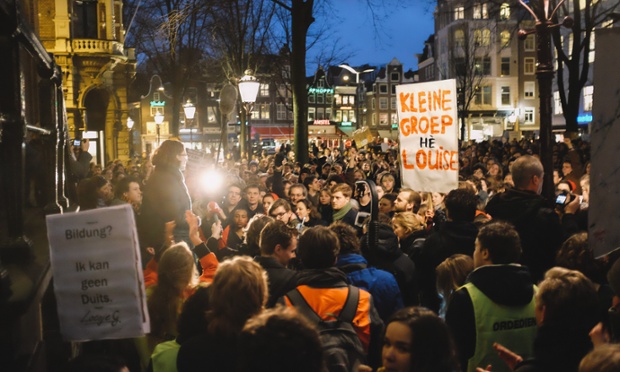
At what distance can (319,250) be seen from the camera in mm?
4398

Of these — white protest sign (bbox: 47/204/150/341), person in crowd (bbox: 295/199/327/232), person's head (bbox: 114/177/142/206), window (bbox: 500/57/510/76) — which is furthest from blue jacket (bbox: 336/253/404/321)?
window (bbox: 500/57/510/76)

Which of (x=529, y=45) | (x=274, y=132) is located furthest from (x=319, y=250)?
(x=274, y=132)

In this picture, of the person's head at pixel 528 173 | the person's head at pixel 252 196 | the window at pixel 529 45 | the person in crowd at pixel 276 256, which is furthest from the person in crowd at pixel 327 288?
the window at pixel 529 45

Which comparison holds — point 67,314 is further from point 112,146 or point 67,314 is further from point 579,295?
point 112,146

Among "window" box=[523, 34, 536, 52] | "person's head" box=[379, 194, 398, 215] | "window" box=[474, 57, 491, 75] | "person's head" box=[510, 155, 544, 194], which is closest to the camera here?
"person's head" box=[510, 155, 544, 194]

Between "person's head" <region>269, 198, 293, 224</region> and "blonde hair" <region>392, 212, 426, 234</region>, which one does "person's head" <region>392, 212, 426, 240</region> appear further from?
"person's head" <region>269, 198, 293, 224</region>

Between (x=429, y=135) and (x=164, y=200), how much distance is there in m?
2.82

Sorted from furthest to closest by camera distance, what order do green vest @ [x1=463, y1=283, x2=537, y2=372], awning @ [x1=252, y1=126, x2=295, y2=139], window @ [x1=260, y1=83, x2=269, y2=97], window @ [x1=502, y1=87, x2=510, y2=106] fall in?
window @ [x1=260, y1=83, x2=269, y2=97] → awning @ [x1=252, y1=126, x2=295, y2=139] → window @ [x1=502, y1=87, x2=510, y2=106] → green vest @ [x1=463, y1=283, x2=537, y2=372]

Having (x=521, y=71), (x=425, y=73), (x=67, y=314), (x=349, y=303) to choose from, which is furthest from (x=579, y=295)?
(x=425, y=73)

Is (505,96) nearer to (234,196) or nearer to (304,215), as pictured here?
(234,196)

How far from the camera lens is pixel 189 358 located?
3441 millimetres

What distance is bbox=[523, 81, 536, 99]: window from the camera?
240 feet

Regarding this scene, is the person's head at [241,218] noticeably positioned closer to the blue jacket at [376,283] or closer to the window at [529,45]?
the blue jacket at [376,283]

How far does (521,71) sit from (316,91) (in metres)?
33.9
